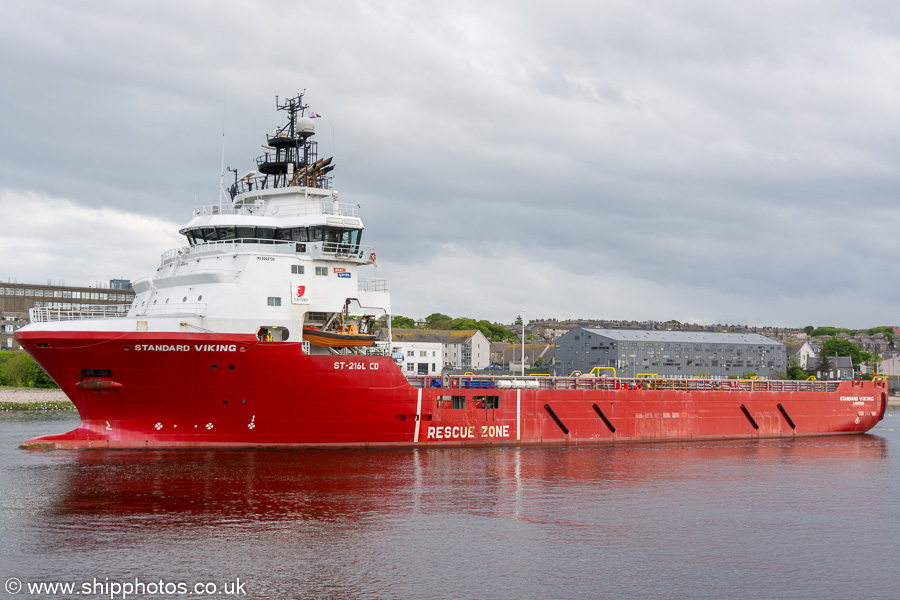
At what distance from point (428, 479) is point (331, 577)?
8822mm

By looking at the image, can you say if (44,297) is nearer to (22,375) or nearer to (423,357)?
(22,375)

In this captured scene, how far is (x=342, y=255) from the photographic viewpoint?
28844 millimetres

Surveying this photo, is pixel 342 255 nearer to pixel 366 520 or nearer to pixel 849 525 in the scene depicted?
pixel 366 520

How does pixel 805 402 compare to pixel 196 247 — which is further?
pixel 805 402

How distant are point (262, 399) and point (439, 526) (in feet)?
31.7

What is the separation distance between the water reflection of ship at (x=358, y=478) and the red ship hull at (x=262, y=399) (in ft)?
2.31

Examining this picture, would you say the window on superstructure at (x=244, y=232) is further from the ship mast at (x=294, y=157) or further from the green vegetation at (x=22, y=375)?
the green vegetation at (x=22, y=375)

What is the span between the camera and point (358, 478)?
77.5ft

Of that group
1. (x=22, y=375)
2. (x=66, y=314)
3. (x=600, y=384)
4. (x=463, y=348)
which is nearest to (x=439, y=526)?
(x=66, y=314)

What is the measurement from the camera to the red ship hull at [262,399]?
84.1 feet

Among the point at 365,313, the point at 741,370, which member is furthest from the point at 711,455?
the point at 741,370

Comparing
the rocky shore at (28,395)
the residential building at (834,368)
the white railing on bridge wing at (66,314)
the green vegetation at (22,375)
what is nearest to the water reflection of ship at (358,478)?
the white railing on bridge wing at (66,314)

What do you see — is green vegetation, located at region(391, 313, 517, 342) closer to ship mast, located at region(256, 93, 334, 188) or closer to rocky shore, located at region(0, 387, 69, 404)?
rocky shore, located at region(0, 387, 69, 404)

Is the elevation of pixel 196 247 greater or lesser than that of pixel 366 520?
greater
